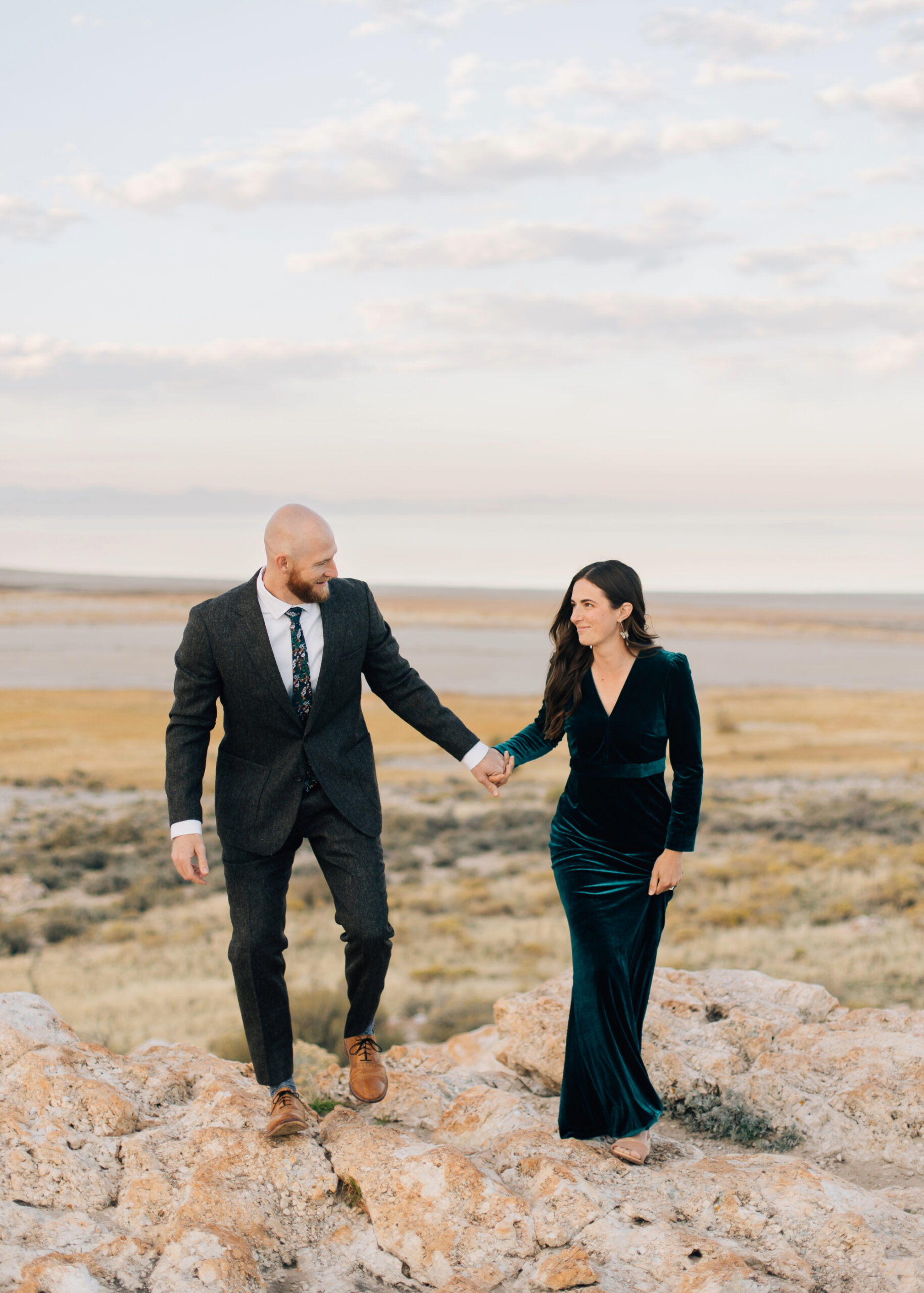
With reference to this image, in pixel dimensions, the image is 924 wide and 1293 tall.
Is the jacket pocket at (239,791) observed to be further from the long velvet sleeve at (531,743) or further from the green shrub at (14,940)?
the green shrub at (14,940)

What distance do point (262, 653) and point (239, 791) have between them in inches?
20.8

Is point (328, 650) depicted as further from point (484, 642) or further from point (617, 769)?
point (484, 642)

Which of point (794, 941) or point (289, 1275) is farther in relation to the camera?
point (794, 941)

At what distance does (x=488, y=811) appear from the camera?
29.6 m

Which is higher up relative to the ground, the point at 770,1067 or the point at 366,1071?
the point at 366,1071

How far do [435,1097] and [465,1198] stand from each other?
110cm

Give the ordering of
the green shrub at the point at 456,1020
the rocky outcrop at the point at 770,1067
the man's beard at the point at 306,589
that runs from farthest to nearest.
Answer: the green shrub at the point at 456,1020 < the rocky outcrop at the point at 770,1067 < the man's beard at the point at 306,589

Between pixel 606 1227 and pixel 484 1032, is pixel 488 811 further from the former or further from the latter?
A: pixel 606 1227

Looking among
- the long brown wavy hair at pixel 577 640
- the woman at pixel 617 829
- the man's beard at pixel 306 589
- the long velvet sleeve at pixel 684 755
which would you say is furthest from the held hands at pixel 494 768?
the man's beard at pixel 306 589

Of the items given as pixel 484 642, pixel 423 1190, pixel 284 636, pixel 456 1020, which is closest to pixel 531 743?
pixel 284 636

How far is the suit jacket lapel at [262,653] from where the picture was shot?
12.6 feet

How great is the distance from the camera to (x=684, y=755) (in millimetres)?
3918

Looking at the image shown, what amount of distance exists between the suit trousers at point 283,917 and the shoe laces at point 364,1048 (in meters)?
0.22

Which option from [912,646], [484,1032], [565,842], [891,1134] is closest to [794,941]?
[484,1032]
